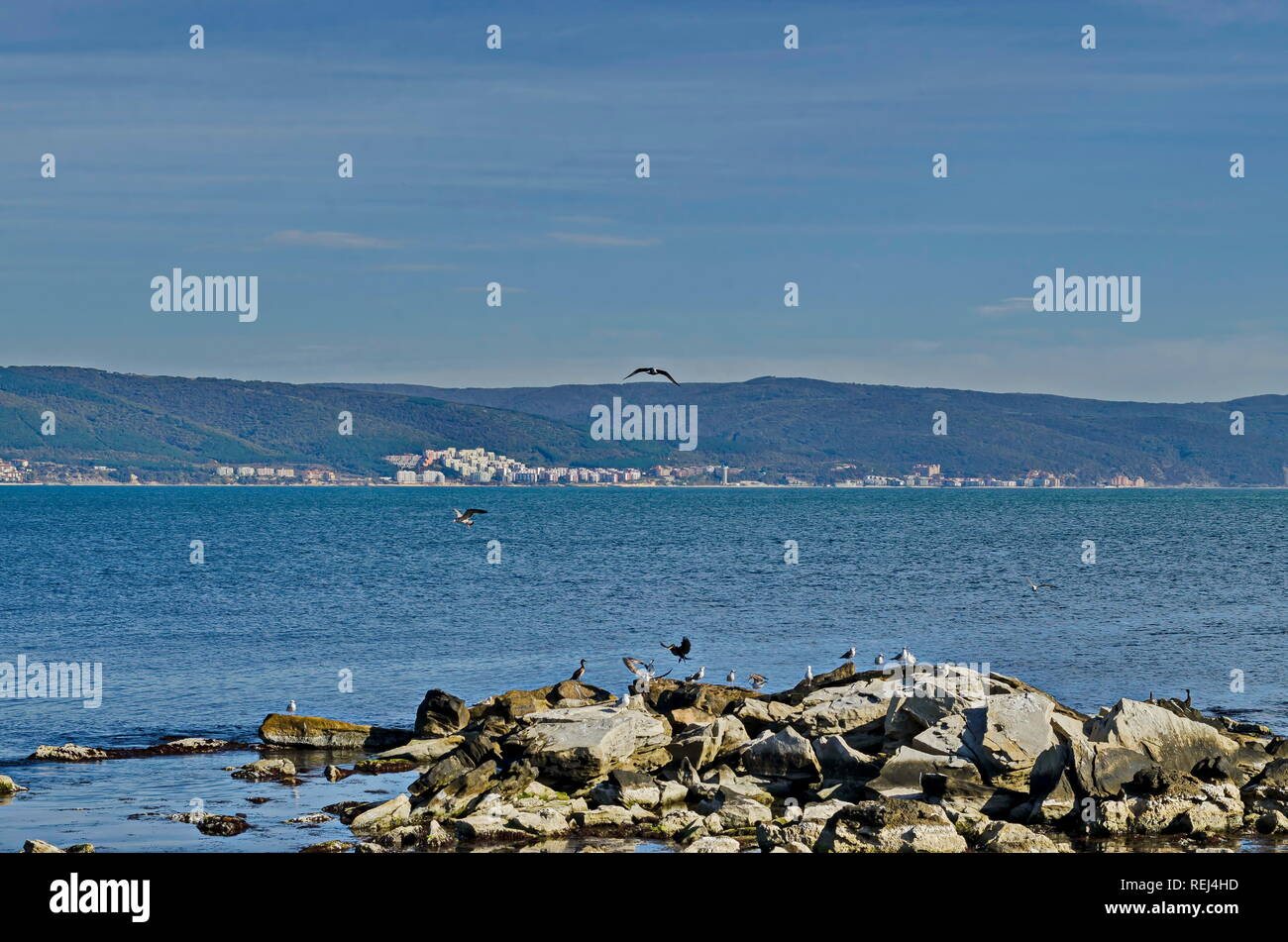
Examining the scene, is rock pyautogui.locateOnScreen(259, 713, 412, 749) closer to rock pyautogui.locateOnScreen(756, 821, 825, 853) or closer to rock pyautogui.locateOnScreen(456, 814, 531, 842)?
rock pyautogui.locateOnScreen(456, 814, 531, 842)

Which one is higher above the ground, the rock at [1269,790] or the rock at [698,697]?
the rock at [698,697]

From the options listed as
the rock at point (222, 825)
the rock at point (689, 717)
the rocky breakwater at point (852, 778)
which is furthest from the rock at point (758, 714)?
the rock at point (222, 825)

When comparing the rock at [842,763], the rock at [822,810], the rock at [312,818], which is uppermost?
the rock at [842,763]

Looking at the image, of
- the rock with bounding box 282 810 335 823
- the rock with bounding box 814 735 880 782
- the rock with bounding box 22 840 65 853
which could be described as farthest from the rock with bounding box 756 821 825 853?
the rock with bounding box 22 840 65 853

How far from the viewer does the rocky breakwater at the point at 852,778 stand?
2041 cm

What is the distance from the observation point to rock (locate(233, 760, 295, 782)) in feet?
85.1

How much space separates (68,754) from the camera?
1105 inches

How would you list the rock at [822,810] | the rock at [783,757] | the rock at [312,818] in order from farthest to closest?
the rock at [783,757]
the rock at [312,818]
the rock at [822,810]

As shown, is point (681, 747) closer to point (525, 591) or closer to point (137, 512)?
point (525, 591)

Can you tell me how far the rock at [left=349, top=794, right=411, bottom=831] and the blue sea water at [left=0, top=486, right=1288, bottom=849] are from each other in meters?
1.05

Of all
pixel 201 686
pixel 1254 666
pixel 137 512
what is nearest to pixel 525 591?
pixel 201 686

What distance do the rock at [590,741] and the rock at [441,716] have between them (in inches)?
151

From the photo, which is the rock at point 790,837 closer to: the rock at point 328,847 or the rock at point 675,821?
the rock at point 675,821

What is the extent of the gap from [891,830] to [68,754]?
55.8 ft
